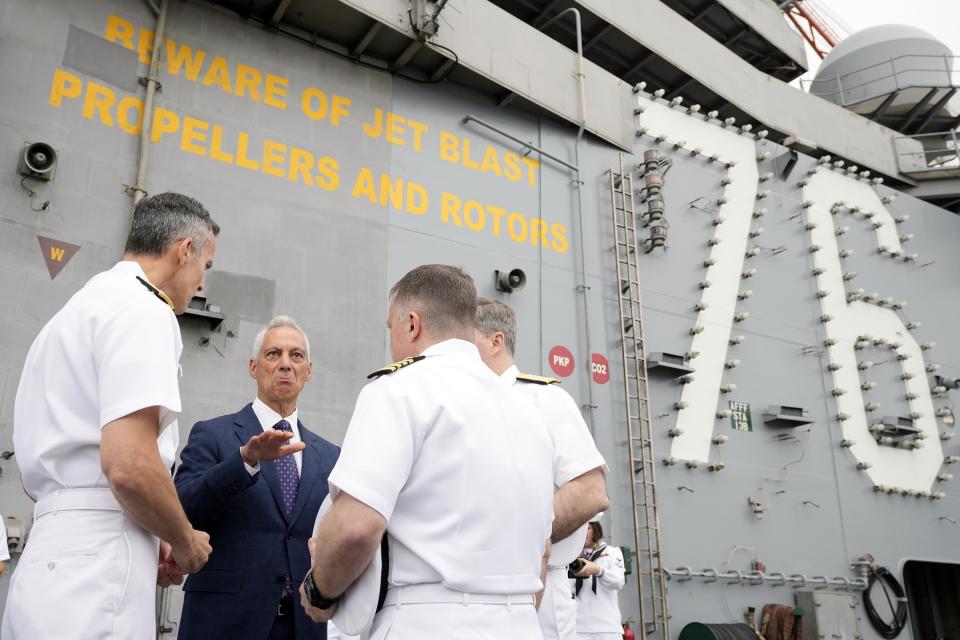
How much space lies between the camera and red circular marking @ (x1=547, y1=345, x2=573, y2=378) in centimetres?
880

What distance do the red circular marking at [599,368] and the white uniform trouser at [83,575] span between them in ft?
24.2

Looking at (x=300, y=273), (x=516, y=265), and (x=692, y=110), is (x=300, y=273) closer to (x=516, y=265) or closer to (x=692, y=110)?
(x=516, y=265)

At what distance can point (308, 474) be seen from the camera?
10.7ft

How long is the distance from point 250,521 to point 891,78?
54.2 feet

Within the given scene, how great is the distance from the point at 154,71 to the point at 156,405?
6.02 meters

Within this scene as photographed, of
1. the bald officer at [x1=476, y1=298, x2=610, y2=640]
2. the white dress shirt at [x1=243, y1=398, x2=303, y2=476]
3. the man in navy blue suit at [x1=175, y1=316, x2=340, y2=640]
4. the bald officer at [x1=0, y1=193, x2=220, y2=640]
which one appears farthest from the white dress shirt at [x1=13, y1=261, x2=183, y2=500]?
the bald officer at [x1=476, y1=298, x2=610, y2=640]

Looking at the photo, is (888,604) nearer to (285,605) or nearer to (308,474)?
(308,474)

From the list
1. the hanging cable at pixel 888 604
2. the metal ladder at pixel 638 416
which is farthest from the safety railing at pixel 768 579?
the metal ladder at pixel 638 416

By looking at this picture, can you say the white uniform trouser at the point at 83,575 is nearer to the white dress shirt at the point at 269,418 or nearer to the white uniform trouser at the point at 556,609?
the white dress shirt at the point at 269,418

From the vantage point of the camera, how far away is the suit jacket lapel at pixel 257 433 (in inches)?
123

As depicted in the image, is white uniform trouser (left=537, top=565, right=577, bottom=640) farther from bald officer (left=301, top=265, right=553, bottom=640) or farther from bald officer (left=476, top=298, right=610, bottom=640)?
bald officer (left=301, top=265, right=553, bottom=640)

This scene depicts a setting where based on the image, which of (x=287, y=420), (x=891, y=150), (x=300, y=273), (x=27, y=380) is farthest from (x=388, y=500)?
(x=891, y=150)

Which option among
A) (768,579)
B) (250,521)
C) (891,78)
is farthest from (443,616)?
(891,78)

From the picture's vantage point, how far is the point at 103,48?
6930 millimetres
